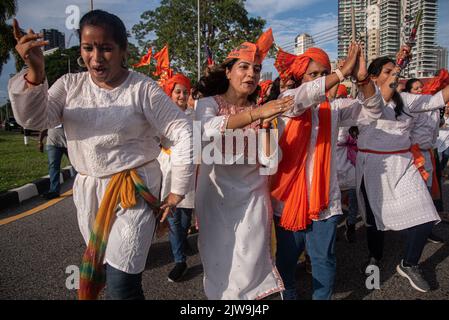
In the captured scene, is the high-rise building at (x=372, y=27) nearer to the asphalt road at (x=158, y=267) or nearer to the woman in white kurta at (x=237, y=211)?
the woman in white kurta at (x=237, y=211)

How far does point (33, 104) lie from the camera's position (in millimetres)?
1807

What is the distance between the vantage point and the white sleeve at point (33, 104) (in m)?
1.77

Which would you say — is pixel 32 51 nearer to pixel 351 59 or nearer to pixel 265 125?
pixel 265 125

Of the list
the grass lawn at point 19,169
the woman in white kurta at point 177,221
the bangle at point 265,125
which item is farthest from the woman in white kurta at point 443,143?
the grass lawn at point 19,169

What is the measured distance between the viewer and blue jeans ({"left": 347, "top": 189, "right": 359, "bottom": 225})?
171 inches

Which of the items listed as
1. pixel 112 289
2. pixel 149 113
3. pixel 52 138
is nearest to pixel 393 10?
pixel 149 113

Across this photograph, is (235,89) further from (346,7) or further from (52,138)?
(52,138)

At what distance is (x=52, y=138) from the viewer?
6.15 m

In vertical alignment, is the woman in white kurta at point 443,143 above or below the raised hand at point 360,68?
below

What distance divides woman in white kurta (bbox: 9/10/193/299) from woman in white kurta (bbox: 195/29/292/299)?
1.04 ft

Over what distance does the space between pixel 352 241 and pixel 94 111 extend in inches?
130

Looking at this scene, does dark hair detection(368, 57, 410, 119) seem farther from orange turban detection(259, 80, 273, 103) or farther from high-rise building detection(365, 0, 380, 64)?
orange turban detection(259, 80, 273, 103)

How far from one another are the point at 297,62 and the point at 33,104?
1.65m

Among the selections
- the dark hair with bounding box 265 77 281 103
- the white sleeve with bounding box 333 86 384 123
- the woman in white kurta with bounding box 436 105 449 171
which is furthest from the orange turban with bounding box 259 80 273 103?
the woman in white kurta with bounding box 436 105 449 171
